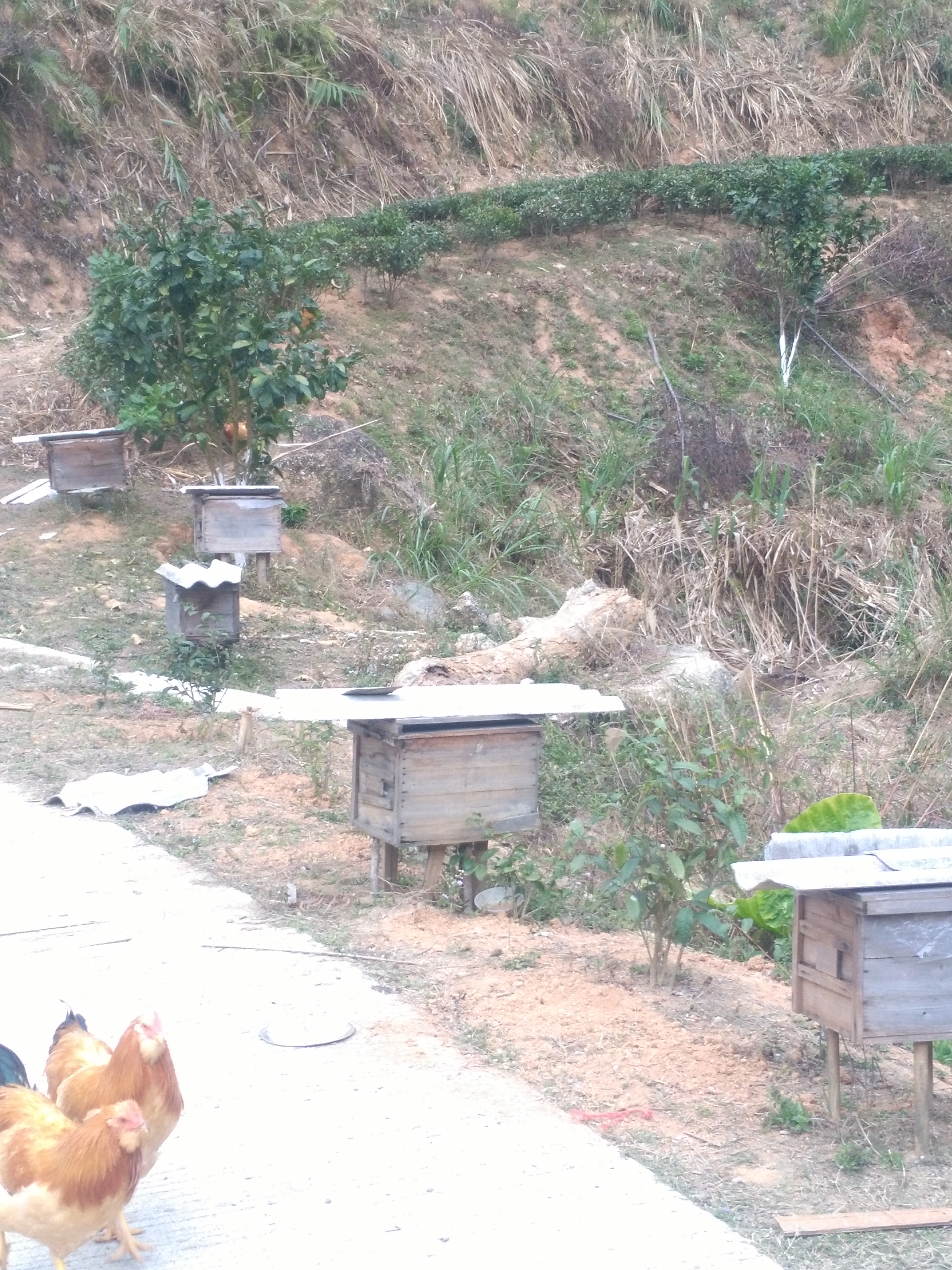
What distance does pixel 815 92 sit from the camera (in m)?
23.5

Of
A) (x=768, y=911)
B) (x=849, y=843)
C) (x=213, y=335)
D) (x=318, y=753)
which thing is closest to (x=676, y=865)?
(x=849, y=843)

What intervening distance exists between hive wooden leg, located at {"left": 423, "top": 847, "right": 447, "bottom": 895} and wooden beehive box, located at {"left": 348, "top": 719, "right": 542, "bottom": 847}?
0.53 ft

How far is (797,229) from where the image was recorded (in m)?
18.4

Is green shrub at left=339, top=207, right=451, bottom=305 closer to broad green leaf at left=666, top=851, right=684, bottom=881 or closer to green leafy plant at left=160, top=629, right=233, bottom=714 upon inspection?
green leafy plant at left=160, top=629, right=233, bottom=714

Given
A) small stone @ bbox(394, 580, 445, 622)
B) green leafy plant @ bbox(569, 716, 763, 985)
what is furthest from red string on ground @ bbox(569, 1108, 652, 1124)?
small stone @ bbox(394, 580, 445, 622)

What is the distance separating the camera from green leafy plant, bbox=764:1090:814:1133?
362 cm

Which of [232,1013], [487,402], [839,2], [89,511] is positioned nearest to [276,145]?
[487,402]

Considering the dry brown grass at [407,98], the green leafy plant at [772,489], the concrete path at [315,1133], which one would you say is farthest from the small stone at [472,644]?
the dry brown grass at [407,98]

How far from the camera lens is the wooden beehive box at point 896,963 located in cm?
338

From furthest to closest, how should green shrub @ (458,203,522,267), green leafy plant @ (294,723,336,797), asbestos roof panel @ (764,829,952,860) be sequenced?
green shrub @ (458,203,522,267) → green leafy plant @ (294,723,336,797) → asbestos roof panel @ (764,829,952,860)

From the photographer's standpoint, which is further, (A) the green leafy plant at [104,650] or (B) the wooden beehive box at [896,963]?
(A) the green leafy plant at [104,650]

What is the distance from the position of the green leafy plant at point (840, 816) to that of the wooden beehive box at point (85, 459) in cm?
820

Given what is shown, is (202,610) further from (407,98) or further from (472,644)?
(407,98)

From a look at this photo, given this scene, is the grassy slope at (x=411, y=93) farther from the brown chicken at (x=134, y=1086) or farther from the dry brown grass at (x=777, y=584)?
the brown chicken at (x=134, y=1086)
